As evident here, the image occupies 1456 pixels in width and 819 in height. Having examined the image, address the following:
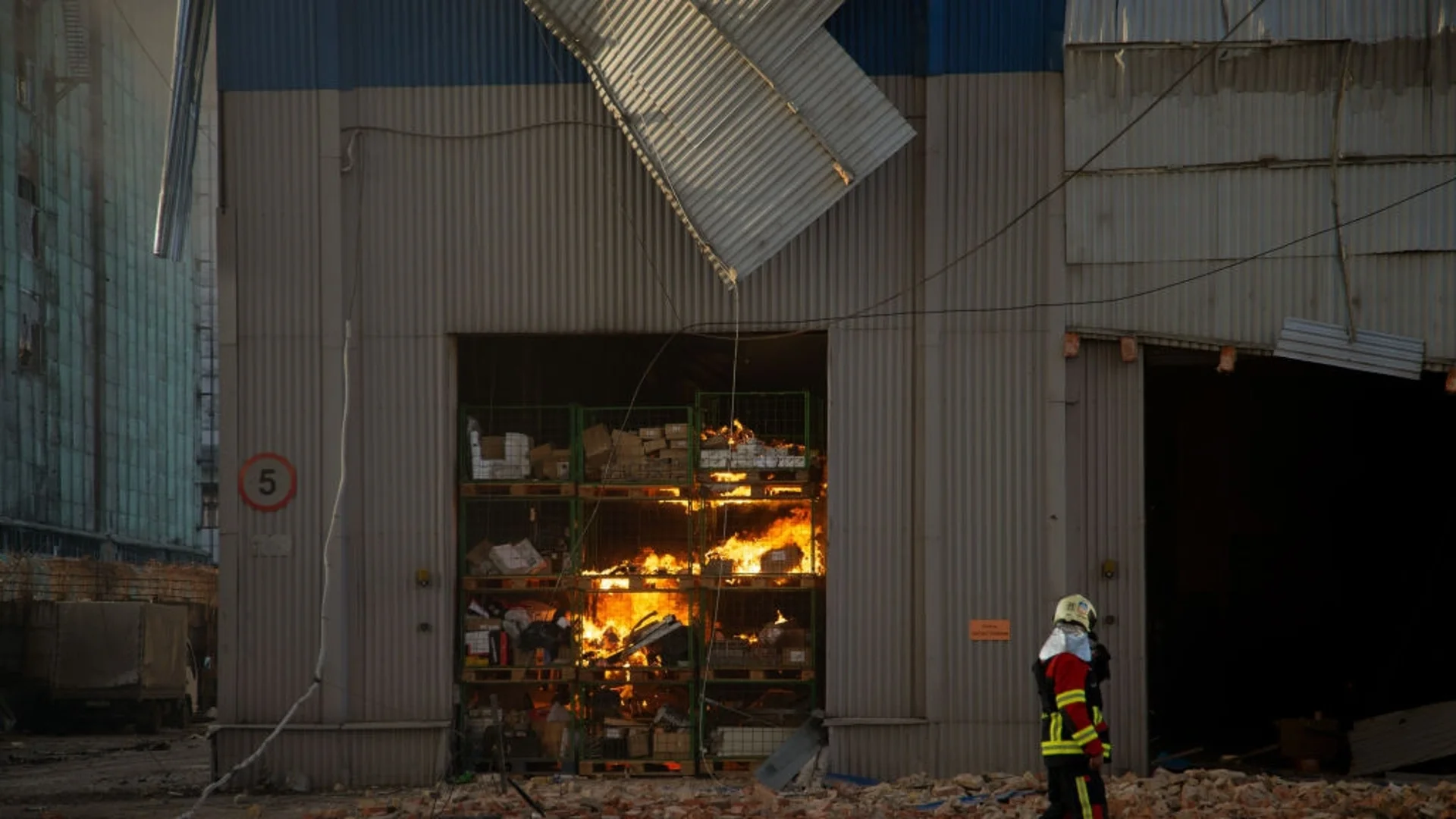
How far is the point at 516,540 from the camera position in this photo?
62.3 ft

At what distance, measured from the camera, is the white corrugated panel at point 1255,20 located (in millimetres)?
17281

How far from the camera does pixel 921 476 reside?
1791cm

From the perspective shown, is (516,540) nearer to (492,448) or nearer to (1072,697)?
(492,448)

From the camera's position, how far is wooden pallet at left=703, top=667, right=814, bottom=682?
18.3 m

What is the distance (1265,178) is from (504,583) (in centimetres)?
929

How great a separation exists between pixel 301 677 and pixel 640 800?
4.44 meters

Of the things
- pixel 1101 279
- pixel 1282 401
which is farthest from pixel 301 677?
pixel 1282 401

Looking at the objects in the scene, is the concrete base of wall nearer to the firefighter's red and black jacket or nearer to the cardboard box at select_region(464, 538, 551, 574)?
the cardboard box at select_region(464, 538, 551, 574)

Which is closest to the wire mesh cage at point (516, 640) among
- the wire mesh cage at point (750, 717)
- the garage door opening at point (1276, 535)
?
the wire mesh cage at point (750, 717)

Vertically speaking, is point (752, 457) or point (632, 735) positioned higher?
point (752, 457)

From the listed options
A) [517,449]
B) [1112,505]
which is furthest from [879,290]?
[517,449]

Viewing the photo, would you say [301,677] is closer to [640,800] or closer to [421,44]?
[640,800]

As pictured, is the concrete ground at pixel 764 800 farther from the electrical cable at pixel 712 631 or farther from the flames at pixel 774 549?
the flames at pixel 774 549

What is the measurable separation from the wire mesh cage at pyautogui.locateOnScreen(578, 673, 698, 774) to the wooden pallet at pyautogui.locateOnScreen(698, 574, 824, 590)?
45.7 inches
